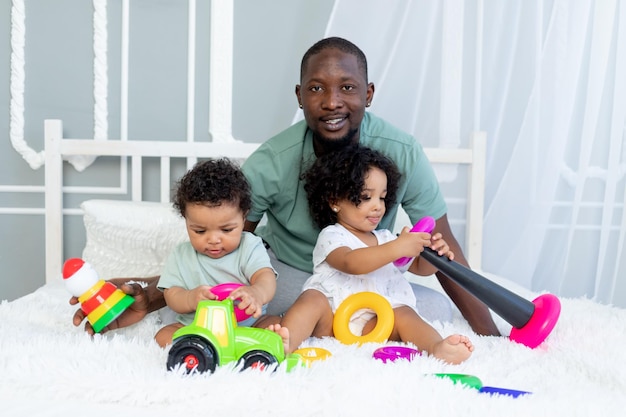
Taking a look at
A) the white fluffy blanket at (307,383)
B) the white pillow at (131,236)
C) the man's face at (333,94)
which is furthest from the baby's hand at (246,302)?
the white pillow at (131,236)

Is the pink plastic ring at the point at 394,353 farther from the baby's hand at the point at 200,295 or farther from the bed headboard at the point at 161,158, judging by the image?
the bed headboard at the point at 161,158

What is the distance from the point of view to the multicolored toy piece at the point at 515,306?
1.16 metres

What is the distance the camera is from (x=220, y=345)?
3.13ft

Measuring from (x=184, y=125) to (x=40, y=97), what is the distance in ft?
1.46

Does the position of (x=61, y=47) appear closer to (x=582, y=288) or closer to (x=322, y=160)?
(x=322, y=160)

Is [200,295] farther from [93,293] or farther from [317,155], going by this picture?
[317,155]

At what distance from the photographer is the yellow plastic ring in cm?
120

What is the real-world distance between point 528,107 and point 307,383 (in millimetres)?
1187

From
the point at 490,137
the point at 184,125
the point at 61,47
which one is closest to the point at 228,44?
the point at 184,125

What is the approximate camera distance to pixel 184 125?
200 centimetres

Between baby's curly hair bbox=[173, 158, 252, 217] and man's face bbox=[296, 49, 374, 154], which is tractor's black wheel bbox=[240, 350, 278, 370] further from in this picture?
man's face bbox=[296, 49, 374, 154]

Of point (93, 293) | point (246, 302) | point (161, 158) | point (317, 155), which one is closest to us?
point (246, 302)

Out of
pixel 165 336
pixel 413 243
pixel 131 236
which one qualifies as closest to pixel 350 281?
pixel 413 243

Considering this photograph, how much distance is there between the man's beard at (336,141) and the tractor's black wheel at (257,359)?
61cm
